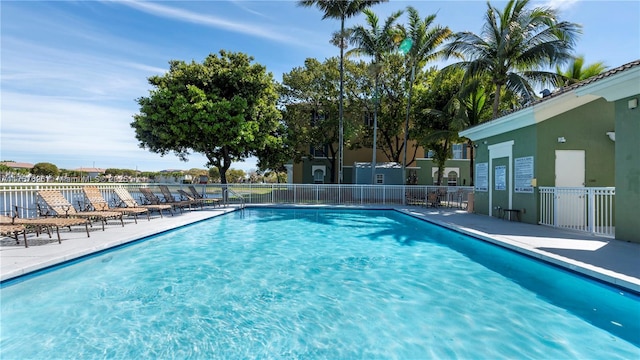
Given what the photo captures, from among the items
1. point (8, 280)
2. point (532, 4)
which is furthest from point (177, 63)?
point (532, 4)

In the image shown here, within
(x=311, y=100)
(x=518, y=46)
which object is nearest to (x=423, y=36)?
(x=518, y=46)

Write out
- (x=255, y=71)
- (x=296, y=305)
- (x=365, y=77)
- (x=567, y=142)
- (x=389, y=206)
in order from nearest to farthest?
1. (x=296, y=305)
2. (x=567, y=142)
3. (x=389, y=206)
4. (x=255, y=71)
5. (x=365, y=77)

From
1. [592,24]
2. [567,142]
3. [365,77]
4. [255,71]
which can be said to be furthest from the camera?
[365,77]

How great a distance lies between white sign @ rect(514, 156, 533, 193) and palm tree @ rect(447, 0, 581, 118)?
15.3 ft

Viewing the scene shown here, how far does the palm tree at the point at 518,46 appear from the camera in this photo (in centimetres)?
1313

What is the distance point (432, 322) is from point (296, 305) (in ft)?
6.13

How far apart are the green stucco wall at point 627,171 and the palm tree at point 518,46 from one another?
704cm

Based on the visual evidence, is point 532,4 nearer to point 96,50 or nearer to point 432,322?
point 432,322

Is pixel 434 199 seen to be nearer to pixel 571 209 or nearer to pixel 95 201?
pixel 571 209

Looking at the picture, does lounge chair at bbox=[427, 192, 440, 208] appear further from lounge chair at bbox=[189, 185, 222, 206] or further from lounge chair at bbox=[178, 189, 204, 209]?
lounge chair at bbox=[178, 189, 204, 209]

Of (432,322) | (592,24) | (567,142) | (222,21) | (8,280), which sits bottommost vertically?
(432,322)

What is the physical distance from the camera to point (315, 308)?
4438 mm

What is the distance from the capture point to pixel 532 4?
1388 cm

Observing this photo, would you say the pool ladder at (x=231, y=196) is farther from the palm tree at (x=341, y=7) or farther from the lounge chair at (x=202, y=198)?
the palm tree at (x=341, y=7)
